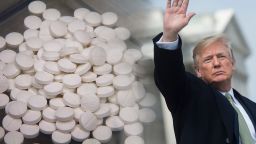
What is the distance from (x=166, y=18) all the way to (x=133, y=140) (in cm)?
35

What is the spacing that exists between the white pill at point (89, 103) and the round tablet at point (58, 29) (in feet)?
0.60

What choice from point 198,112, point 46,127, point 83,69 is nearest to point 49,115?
point 46,127

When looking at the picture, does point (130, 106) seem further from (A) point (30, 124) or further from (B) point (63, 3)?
(B) point (63, 3)

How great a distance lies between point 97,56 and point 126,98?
0.12 metres

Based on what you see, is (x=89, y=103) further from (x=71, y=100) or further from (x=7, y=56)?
(x=7, y=56)

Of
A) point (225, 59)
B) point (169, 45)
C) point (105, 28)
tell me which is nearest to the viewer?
point (169, 45)

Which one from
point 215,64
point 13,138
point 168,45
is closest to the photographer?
point 168,45

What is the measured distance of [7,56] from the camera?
790mm

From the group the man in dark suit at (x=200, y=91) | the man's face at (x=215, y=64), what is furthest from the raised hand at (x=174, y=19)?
the man's face at (x=215, y=64)

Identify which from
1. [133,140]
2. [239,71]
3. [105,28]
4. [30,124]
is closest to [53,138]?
[30,124]

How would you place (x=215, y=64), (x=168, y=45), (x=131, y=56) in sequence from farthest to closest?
(x=131, y=56), (x=215, y=64), (x=168, y=45)

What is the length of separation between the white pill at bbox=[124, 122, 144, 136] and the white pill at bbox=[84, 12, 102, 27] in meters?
0.28

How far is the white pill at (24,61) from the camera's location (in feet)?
2.48

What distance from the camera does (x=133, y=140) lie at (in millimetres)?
723
